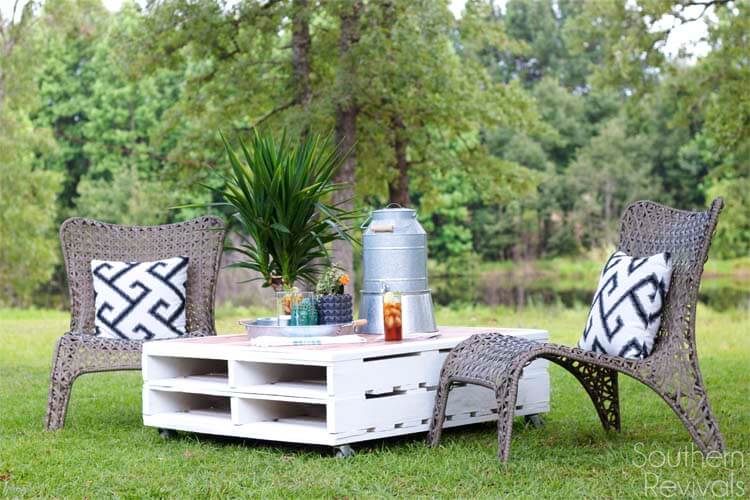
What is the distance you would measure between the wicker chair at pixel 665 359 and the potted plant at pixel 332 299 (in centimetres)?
53

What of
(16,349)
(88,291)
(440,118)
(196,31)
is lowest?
(16,349)

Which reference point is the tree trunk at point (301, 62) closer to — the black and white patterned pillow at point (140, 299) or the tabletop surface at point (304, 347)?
the black and white patterned pillow at point (140, 299)

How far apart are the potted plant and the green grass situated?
54 cm

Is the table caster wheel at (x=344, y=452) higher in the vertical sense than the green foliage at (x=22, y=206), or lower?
lower

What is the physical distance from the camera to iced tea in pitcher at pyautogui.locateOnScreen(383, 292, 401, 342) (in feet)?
13.0

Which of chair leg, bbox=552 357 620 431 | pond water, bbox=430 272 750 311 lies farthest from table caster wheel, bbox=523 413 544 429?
pond water, bbox=430 272 750 311

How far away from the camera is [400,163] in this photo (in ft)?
36.6

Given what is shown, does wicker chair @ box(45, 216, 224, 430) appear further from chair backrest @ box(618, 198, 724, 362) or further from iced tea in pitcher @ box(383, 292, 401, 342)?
chair backrest @ box(618, 198, 724, 362)

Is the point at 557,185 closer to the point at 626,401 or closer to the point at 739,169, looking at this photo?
the point at 739,169

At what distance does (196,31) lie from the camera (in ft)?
31.8

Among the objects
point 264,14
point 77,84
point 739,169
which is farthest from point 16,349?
point 77,84

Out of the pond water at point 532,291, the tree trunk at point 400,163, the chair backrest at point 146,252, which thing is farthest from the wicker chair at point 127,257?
the pond water at point 532,291

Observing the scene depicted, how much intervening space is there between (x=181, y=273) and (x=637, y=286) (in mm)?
2113

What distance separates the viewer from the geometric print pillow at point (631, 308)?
12.0ft
